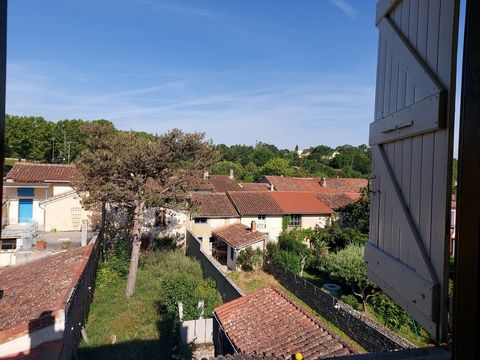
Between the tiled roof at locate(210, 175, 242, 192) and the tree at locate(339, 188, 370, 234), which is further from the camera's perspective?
the tiled roof at locate(210, 175, 242, 192)

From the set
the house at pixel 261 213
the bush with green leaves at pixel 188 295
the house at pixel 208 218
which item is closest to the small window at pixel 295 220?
the house at pixel 261 213

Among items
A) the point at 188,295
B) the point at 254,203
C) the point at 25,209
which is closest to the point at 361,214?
the point at 254,203

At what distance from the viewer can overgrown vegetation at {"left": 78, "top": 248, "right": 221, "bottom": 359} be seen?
909 cm

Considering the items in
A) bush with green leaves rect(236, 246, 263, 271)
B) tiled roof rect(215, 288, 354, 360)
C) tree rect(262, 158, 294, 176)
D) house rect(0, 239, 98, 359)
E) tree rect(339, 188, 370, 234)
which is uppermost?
tree rect(262, 158, 294, 176)

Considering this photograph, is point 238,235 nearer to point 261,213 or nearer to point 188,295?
point 261,213

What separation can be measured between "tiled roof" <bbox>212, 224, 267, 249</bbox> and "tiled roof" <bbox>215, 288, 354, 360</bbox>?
27.6ft

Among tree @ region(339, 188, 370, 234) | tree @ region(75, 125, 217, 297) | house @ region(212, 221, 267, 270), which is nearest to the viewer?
tree @ region(75, 125, 217, 297)

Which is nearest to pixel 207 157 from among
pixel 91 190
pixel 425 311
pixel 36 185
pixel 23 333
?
pixel 91 190

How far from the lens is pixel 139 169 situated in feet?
47.1

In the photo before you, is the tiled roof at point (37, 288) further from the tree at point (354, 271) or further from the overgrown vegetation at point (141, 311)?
the tree at point (354, 271)

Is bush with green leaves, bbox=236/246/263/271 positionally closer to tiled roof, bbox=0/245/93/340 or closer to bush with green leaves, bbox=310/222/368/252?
bush with green leaves, bbox=310/222/368/252

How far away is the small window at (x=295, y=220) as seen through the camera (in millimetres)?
22209

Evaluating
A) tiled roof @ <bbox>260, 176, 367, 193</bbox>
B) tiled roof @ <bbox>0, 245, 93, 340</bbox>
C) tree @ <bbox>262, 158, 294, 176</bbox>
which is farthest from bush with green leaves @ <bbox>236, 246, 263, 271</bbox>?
tree @ <bbox>262, 158, 294, 176</bbox>

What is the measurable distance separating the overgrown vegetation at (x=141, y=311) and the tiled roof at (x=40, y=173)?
30.3ft
